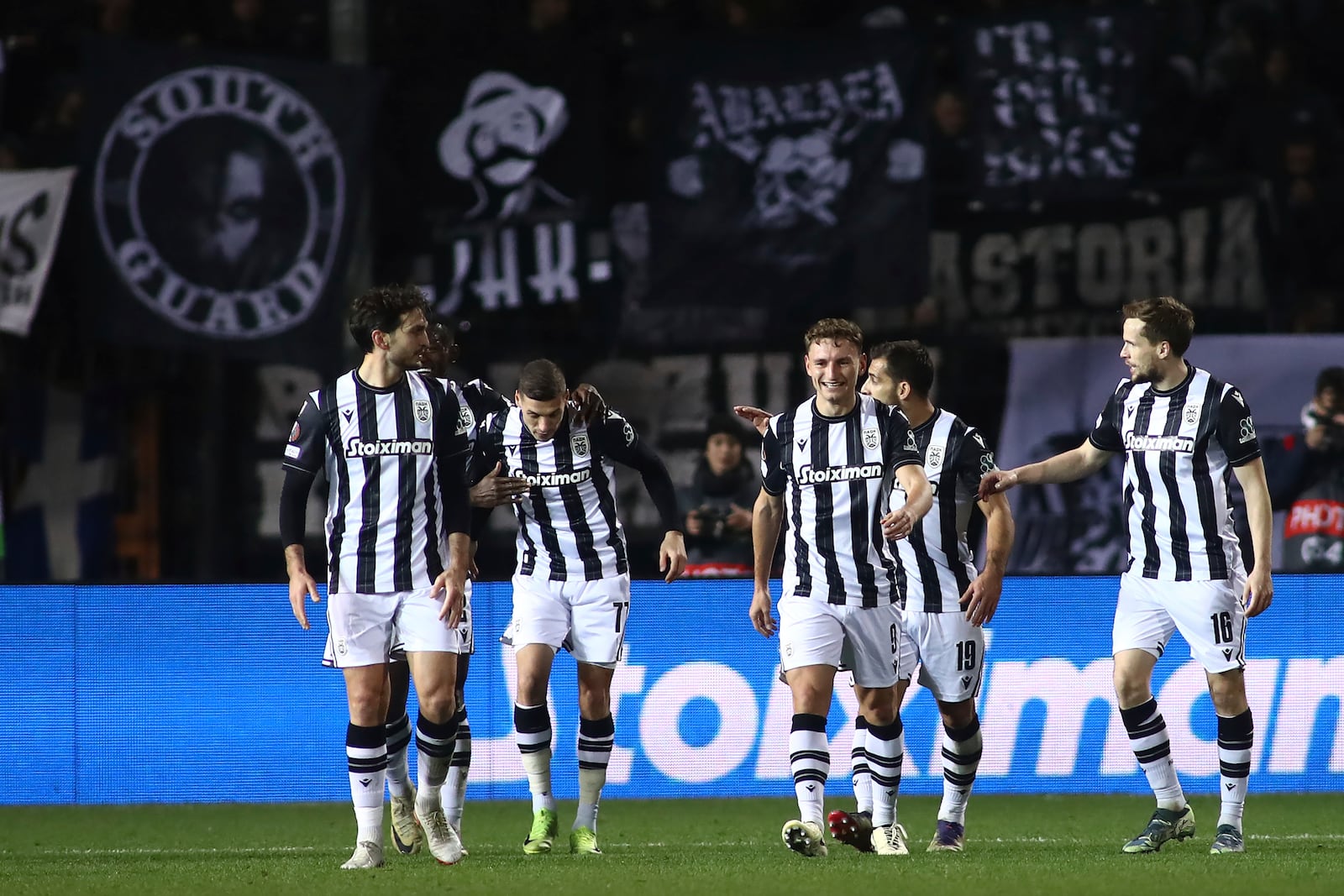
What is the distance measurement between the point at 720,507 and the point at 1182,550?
4269 millimetres

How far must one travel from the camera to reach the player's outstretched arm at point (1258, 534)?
6.76m

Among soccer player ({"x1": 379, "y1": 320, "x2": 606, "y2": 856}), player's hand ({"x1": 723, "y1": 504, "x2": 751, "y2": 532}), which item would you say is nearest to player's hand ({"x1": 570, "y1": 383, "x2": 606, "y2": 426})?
soccer player ({"x1": 379, "y1": 320, "x2": 606, "y2": 856})

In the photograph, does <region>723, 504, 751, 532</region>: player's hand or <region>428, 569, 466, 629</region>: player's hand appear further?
<region>723, 504, 751, 532</region>: player's hand

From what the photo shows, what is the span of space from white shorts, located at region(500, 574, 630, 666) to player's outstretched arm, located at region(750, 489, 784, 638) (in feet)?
1.67

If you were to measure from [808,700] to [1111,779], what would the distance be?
10.3ft

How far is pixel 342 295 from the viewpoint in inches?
474

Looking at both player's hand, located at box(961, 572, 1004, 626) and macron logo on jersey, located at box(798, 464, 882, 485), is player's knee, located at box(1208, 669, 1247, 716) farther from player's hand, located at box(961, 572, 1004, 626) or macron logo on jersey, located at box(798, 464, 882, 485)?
macron logo on jersey, located at box(798, 464, 882, 485)

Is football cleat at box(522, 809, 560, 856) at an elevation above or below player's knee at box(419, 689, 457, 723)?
below

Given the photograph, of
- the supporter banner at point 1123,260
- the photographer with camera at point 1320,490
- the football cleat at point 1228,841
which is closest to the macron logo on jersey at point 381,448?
the football cleat at point 1228,841

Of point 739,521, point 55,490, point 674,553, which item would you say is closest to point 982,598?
point 674,553

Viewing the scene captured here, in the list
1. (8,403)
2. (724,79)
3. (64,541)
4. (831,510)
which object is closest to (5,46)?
(8,403)

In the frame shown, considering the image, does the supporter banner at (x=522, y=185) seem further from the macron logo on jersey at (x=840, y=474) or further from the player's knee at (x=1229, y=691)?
the player's knee at (x=1229, y=691)

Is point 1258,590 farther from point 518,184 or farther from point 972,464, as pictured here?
point 518,184

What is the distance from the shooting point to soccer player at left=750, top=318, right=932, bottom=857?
6812 millimetres
